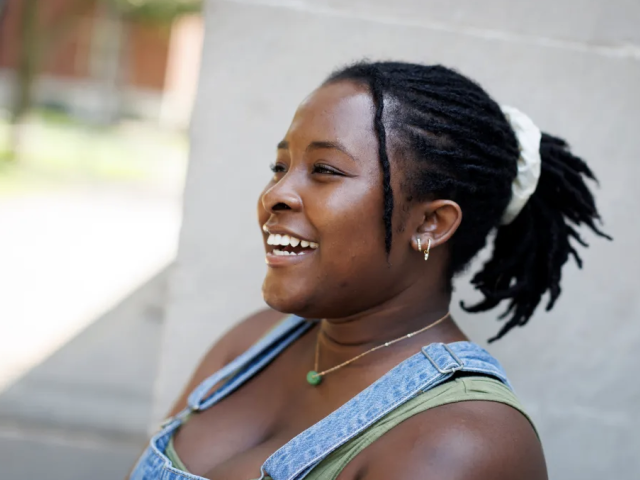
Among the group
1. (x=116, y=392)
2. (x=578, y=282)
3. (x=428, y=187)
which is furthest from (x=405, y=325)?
(x=116, y=392)

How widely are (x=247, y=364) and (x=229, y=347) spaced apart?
13 cm

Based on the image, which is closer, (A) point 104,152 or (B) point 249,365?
(B) point 249,365

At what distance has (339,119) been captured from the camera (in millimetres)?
1762

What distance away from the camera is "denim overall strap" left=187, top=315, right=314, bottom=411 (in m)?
2.06

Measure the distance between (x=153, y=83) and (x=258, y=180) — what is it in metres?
25.6

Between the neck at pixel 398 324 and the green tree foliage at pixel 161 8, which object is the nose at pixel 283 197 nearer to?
the neck at pixel 398 324

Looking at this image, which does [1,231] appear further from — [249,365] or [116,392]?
[249,365]

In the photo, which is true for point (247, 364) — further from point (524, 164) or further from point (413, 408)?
point (524, 164)

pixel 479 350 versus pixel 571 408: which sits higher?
Result: pixel 479 350

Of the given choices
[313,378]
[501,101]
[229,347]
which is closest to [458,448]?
[313,378]

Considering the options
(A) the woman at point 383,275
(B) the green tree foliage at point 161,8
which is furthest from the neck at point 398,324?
(B) the green tree foliage at point 161,8

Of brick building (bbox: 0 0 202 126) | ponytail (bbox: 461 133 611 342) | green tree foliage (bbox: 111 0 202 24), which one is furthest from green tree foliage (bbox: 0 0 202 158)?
ponytail (bbox: 461 133 611 342)

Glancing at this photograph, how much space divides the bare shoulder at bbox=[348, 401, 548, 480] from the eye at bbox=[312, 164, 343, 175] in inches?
23.3

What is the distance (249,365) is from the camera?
2104 millimetres
